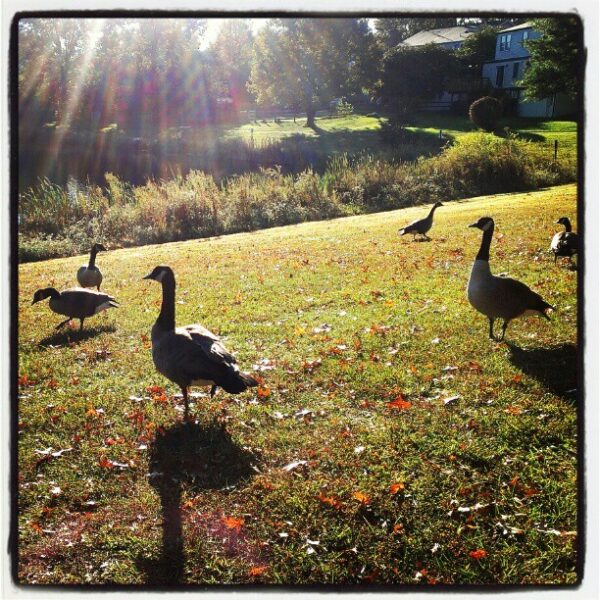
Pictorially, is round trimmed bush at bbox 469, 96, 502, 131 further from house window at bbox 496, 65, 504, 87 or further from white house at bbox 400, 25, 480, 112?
white house at bbox 400, 25, 480, 112

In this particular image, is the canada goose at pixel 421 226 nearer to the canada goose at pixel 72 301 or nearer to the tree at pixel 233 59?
the tree at pixel 233 59

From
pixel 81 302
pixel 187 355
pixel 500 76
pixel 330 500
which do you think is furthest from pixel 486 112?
pixel 81 302

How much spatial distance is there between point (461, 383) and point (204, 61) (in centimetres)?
268

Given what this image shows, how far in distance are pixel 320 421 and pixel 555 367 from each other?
1.52 metres

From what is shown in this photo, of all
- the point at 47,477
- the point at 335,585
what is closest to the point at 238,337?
the point at 47,477

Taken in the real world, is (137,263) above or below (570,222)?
below

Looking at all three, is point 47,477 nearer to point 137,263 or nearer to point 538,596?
point 137,263

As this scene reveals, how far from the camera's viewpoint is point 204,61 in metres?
3.26

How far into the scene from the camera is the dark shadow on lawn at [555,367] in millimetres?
3115

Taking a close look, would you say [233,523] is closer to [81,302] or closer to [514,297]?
[81,302]

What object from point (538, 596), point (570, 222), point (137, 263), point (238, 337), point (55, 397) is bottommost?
point (538, 596)

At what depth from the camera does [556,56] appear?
10.2ft

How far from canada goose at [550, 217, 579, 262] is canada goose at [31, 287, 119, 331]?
2.99 meters

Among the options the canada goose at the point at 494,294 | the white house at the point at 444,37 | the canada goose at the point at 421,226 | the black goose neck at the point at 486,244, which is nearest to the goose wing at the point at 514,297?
the canada goose at the point at 494,294
